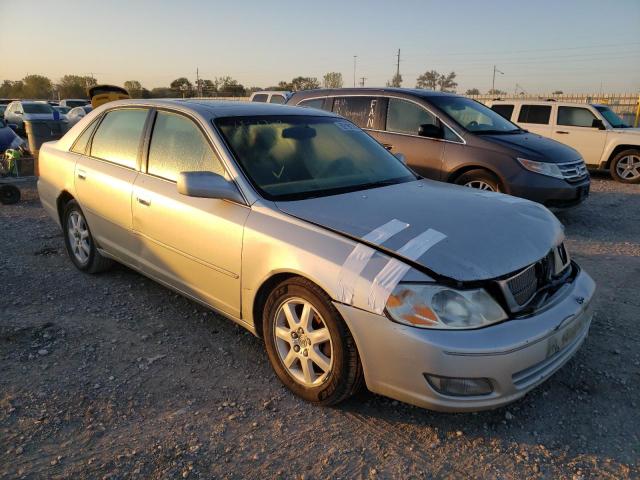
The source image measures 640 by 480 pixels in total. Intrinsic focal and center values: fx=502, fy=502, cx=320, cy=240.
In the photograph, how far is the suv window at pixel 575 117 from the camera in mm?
10977

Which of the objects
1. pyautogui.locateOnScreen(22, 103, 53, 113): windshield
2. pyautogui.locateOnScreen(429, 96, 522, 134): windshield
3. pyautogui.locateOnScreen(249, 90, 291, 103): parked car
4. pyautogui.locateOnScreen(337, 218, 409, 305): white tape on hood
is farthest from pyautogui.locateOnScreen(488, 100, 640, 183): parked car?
pyautogui.locateOnScreen(22, 103, 53, 113): windshield

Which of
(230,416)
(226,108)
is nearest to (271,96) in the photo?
(226,108)

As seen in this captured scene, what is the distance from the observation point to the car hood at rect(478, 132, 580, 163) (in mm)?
6434

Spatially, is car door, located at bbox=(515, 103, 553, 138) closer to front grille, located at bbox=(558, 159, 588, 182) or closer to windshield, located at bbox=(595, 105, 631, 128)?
windshield, located at bbox=(595, 105, 631, 128)

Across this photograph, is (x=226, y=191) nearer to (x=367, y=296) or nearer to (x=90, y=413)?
(x=367, y=296)

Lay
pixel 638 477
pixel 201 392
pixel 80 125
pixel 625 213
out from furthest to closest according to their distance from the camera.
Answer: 1. pixel 625 213
2. pixel 80 125
3. pixel 201 392
4. pixel 638 477

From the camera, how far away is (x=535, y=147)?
21.7 ft

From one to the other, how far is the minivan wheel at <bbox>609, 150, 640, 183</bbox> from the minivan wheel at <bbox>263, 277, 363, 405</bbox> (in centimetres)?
1041

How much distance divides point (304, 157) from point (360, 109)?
13.9 ft

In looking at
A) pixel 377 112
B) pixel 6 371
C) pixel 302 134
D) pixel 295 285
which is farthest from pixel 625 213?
pixel 6 371

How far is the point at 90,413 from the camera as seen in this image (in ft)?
8.96

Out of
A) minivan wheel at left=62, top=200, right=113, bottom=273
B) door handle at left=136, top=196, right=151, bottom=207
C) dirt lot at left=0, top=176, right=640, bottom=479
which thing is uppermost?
door handle at left=136, top=196, right=151, bottom=207

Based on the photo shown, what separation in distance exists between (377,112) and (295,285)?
5128mm

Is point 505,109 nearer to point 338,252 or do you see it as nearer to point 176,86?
point 338,252
